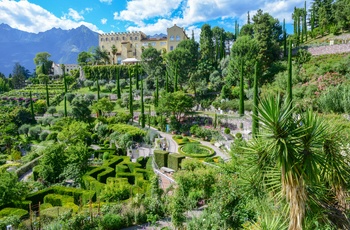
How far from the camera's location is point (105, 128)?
35.2m

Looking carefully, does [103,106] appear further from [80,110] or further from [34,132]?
[34,132]

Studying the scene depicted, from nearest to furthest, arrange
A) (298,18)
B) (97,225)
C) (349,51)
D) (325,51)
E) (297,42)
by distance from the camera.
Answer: (97,225) → (349,51) → (325,51) → (297,42) → (298,18)

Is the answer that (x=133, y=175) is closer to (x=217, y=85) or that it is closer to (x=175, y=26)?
(x=217, y=85)

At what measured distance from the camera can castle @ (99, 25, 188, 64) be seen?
246 ft

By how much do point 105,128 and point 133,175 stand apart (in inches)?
725

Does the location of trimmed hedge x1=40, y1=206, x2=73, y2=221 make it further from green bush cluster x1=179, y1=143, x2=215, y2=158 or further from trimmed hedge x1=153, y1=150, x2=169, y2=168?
green bush cluster x1=179, y1=143, x2=215, y2=158

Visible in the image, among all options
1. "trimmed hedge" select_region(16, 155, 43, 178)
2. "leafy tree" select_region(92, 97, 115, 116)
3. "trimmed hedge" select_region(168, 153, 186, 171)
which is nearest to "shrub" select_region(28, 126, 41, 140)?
"leafy tree" select_region(92, 97, 115, 116)

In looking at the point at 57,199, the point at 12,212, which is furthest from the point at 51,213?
the point at 57,199

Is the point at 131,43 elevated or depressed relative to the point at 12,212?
elevated

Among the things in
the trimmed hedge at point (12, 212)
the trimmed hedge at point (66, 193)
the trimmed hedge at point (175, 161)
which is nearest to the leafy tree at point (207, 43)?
the trimmed hedge at point (175, 161)

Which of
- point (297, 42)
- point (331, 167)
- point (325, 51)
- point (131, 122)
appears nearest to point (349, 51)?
point (325, 51)

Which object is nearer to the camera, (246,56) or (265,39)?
(246,56)

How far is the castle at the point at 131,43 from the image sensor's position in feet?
246

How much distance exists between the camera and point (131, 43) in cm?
8212
